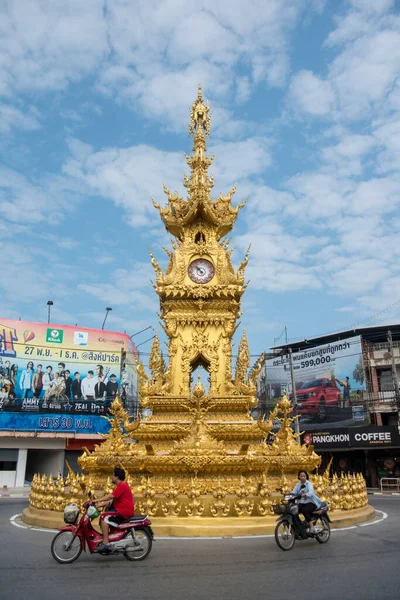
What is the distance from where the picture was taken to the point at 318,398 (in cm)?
5150

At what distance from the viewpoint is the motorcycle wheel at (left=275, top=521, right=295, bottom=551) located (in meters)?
9.35

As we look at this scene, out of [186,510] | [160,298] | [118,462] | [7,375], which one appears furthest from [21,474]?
[186,510]

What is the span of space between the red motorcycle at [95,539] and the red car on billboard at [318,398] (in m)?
42.3

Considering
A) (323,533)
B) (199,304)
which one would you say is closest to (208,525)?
(323,533)

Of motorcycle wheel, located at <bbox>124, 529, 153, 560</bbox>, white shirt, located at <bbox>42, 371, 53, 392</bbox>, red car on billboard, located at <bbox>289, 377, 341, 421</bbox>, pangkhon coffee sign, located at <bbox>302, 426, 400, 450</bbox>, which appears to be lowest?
motorcycle wheel, located at <bbox>124, 529, 153, 560</bbox>

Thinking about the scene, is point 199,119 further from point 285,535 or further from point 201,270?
point 285,535

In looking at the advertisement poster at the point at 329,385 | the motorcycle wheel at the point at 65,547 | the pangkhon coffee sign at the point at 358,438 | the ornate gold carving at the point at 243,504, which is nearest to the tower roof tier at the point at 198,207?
the ornate gold carving at the point at 243,504

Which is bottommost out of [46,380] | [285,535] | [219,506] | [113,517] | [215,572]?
[215,572]

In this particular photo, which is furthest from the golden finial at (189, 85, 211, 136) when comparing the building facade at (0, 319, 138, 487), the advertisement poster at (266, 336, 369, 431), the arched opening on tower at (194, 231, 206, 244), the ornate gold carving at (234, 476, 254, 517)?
the advertisement poster at (266, 336, 369, 431)

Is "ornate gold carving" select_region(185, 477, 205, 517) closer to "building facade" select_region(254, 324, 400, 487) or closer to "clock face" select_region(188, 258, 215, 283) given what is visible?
"clock face" select_region(188, 258, 215, 283)

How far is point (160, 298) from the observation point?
1994 centimetres

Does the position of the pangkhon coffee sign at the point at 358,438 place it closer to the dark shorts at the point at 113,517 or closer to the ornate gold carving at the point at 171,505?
the ornate gold carving at the point at 171,505

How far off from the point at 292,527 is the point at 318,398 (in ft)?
143

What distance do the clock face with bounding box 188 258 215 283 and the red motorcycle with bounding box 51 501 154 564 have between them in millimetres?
12003
